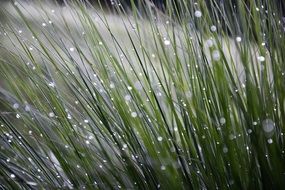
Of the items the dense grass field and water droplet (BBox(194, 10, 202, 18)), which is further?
water droplet (BBox(194, 10, 202, 18))

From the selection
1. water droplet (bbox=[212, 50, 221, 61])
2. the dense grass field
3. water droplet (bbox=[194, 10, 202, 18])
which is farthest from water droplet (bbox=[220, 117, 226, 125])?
water droplet (bbox=[194, 10, 202, 18])

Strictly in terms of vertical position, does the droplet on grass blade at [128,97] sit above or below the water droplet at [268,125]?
above

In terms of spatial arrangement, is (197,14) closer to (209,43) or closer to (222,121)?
(209,43)

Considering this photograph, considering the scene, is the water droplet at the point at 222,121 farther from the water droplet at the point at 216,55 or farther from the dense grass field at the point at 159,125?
the water droplet at the point at 216,55

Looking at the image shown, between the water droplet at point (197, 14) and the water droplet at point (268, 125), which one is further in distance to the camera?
the water droplet at point (197, 14)

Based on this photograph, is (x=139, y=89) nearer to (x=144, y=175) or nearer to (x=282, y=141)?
(x=144, y=175)

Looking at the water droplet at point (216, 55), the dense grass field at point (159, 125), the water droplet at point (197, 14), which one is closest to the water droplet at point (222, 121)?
the dense grass field at point (159, 125)

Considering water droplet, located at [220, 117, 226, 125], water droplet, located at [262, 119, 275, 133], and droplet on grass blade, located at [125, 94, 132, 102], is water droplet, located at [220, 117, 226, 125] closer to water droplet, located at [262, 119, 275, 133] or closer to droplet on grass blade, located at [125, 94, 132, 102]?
water droplet, located at [262, 119, 275, 133]

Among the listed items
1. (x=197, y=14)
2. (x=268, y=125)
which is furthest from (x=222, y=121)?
(x=197, y=14)

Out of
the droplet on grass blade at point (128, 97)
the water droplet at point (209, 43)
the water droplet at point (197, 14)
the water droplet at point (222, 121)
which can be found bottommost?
the water droplet at point (222, 121)

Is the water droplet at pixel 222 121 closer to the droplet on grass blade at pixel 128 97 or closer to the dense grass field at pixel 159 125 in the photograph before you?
the dense grass field at pixel 159 125
